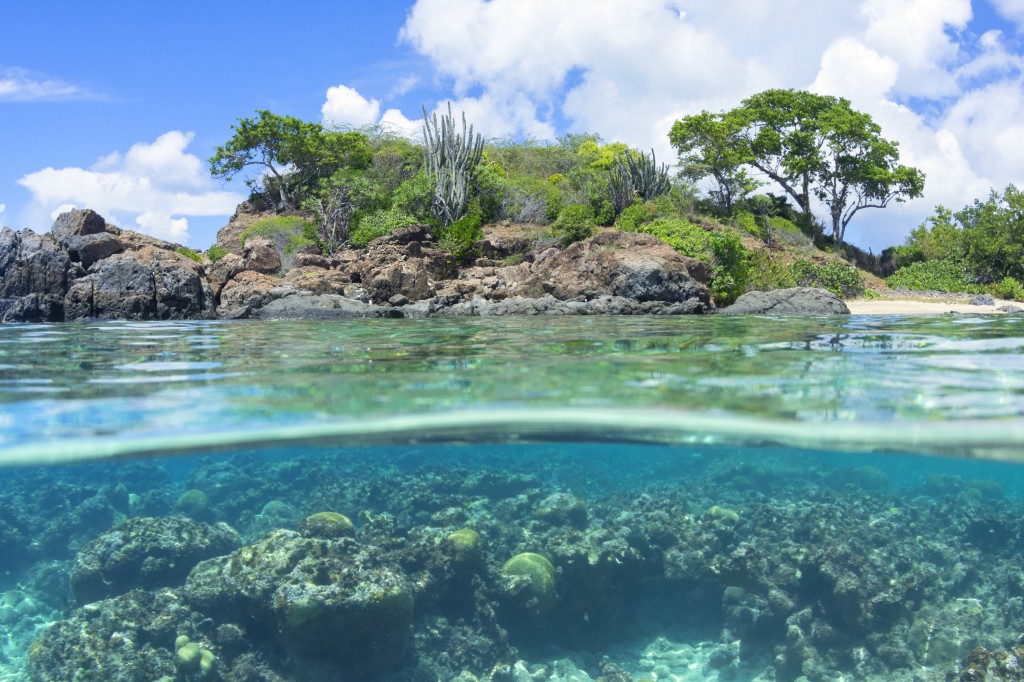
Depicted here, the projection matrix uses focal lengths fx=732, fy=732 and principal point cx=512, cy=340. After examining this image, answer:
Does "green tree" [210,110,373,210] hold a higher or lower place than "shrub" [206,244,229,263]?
higher

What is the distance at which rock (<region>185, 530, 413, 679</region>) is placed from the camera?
28.5 ft

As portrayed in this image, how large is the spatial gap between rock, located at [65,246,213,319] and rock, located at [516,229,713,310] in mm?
9931

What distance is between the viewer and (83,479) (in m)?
18.3

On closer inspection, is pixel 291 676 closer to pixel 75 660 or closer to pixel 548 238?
pixel 75 660

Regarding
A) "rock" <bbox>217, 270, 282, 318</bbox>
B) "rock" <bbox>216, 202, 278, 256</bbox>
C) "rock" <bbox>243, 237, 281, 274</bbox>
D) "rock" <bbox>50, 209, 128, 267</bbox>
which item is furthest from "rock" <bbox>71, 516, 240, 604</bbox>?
"rock" <bbox>216, 202, 278, 256</bbox>

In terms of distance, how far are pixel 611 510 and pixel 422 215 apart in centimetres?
2070

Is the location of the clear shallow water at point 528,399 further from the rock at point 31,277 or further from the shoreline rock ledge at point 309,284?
the rock at point 31,277

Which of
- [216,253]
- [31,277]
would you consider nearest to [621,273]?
[31,277]

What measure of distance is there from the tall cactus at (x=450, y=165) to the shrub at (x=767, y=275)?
12.8 meters

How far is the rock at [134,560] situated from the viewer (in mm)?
10914

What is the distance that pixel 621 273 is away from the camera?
70.8 feet

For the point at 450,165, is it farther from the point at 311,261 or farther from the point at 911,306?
the point at 911,306

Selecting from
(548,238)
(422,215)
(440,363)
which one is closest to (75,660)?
(440,363)

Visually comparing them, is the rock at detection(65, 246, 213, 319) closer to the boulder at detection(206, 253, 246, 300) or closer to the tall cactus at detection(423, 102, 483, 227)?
the boulder at detection(206, 253, 246, 300)
